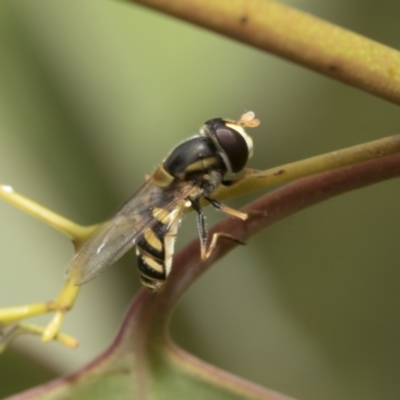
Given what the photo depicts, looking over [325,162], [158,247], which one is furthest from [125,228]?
[325,162]

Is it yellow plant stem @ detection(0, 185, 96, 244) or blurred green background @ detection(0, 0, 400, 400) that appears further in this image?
blurred green background @ detection(0, 0, 400, 400)

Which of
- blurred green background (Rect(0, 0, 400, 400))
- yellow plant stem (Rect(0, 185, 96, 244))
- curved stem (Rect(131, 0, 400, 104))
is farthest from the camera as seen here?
blurred green background (Rect(0, 0, 400, 400))

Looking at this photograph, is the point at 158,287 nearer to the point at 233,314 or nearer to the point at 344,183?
the point at 344,183

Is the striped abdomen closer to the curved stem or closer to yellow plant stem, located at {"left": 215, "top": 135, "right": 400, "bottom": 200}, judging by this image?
yellow plant stem, located at {"left": 215, "top": 135, "right": 400, "bottom": 200}

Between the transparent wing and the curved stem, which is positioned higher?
the curved stem

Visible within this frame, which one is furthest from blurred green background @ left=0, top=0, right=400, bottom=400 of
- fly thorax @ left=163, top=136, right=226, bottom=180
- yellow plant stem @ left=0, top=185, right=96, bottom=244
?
yellow plant stem @ left=0, top=185, right=96, bottom=244

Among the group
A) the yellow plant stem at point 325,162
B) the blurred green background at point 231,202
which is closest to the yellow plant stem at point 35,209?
the yellow plant stem at point 325,162

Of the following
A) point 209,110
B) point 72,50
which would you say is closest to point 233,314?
point 209,110

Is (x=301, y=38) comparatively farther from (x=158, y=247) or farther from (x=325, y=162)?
(x=158, y=247)

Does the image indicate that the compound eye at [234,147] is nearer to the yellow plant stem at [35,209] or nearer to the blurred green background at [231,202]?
the yellow plant stem at [35,209]
